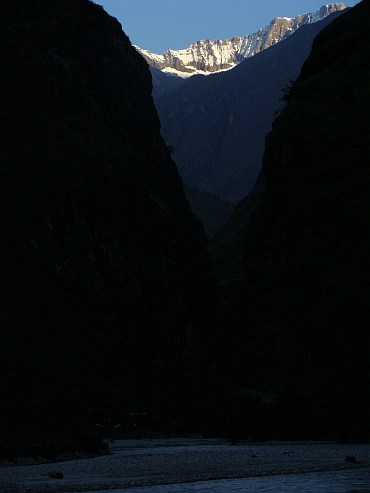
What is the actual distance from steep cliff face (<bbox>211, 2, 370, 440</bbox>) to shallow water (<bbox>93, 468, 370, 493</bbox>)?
38.7 meters

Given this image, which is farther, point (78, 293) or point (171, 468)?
point (78, 293)

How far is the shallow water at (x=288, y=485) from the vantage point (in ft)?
132

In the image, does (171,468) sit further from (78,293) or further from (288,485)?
(78,293)

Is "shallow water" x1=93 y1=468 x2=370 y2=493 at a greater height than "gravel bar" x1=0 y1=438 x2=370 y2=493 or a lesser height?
greater

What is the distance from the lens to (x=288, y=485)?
42375mm

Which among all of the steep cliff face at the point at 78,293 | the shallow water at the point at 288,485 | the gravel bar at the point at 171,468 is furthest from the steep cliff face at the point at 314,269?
the steep cliff face at the point at 78,293

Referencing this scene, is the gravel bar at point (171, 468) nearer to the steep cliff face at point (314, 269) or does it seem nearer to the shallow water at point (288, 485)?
the shallow water at point (288, 485)

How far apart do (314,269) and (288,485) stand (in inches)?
2898

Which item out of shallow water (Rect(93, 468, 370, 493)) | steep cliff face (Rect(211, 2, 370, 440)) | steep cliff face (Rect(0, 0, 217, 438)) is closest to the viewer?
shallow water (Rect(93, 468, 370, 493))

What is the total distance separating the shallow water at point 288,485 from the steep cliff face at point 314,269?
3874cm

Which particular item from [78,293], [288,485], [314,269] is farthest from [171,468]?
[78,293]

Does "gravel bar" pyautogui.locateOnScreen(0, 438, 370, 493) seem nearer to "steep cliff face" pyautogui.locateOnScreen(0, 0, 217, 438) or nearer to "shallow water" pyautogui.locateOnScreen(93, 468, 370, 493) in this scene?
"shallow water" pyautogui.locateOnScreen(93, 468, 370, 493)

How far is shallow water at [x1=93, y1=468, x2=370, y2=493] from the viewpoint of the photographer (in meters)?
40.2

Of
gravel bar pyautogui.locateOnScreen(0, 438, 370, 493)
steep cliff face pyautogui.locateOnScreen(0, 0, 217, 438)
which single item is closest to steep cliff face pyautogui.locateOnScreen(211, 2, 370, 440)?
gravel bar pyautogui.locateOnScreen(0, 438, 370, 493)
